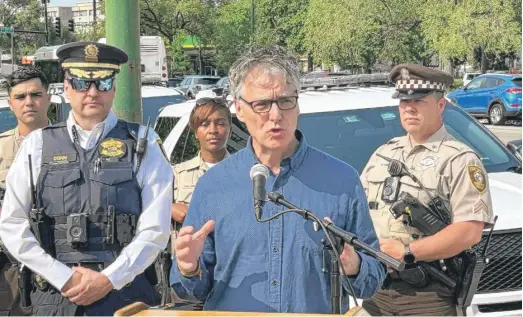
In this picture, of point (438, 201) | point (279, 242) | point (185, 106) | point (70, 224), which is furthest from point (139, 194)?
point (185, 106)

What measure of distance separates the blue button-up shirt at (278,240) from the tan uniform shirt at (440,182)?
3.54 feet

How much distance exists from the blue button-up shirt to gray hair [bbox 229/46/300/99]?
27 centimetres

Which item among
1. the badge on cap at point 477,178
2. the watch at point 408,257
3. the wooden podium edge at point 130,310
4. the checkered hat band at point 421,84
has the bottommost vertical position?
the watch at point 408,257

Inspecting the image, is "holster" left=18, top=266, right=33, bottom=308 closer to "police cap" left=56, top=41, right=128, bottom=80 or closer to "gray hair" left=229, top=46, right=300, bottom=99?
"police cap" left=56, top=41, right=128, bottom=80

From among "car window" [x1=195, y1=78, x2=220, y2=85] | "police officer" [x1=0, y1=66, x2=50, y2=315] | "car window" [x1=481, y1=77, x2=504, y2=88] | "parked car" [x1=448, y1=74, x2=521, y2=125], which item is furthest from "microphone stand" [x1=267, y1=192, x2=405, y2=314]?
"car window" [x1=195, y1=78, x2=220, y2=85]

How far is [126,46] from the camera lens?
16.7ft

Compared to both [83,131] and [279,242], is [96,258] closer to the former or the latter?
[83,131]

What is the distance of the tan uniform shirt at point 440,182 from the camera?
3.64 meters

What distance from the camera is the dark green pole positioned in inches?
201

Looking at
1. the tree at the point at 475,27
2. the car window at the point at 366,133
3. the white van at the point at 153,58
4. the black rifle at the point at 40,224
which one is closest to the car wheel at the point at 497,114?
the tree at the point at 475,27

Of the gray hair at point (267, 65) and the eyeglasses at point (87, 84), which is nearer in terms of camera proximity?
the gray hair at point (267, 65)

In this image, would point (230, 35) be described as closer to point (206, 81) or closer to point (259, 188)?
point (206, 81)

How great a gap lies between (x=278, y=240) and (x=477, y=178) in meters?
1.44

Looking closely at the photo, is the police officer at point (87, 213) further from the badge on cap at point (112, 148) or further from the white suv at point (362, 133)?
the white suv at point (362, 133)
